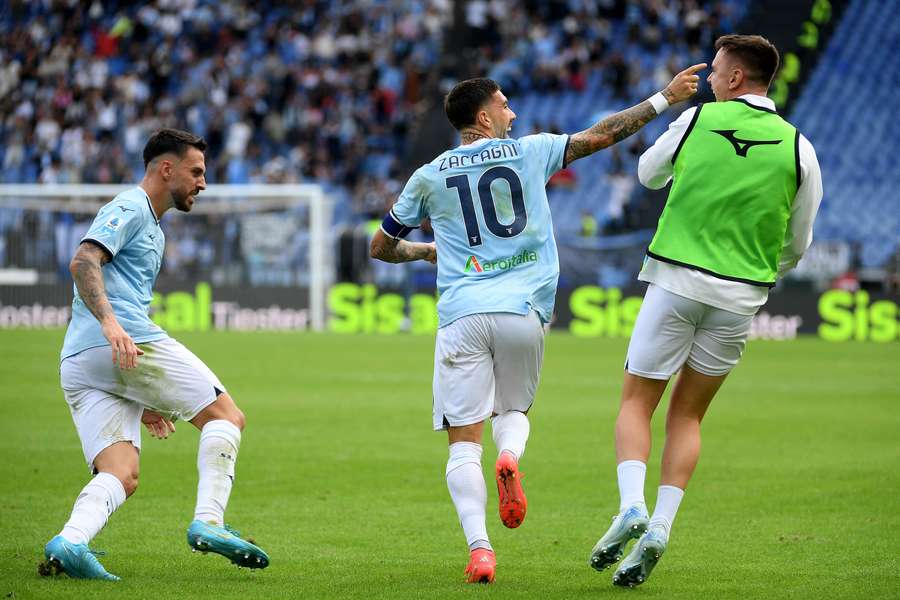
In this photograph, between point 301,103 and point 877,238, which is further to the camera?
point 301,103

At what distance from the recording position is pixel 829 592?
5.63 m

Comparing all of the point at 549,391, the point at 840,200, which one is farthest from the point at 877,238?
the point at 549,391

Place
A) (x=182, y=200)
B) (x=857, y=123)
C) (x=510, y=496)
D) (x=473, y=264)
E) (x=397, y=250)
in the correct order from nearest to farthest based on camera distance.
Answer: (x=510, y=496) < (x=473, y=264) < (x=182, y=200) < (x=397, y=250) < (x=857, y=123)

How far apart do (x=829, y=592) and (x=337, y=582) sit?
212 cm

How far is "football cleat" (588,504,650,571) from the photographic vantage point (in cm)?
547

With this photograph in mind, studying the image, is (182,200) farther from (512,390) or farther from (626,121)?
(626,121)

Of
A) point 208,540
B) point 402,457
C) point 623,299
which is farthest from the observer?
point 623,299

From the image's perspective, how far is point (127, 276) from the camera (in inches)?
237

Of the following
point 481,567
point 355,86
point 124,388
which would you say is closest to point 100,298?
point 124,388

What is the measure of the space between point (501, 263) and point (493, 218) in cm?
20

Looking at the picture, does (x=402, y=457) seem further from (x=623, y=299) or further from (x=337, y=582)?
(x=623, y=299)

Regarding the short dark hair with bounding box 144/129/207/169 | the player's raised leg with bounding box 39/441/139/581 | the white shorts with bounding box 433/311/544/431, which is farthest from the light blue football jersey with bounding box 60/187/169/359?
the white shorts with bounding box 433/311/544/431

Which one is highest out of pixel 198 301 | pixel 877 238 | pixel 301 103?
pixel 301 103

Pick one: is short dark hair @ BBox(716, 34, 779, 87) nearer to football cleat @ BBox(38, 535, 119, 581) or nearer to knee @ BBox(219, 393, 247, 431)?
knee @ BBox(219, 393, 247, 431)
